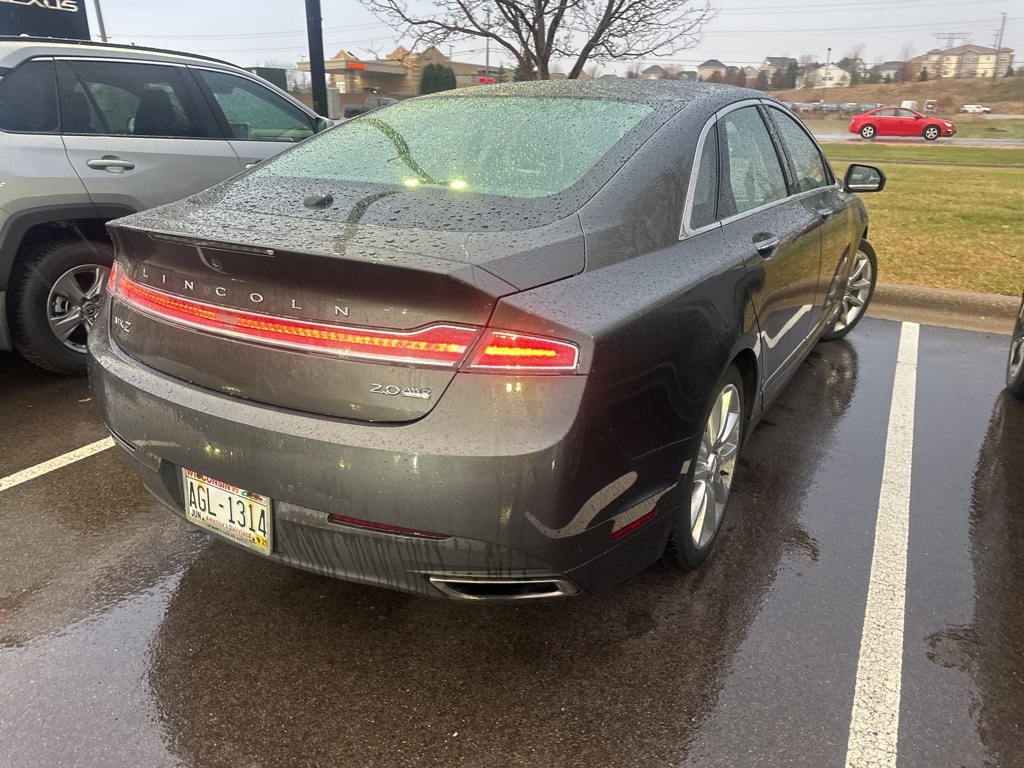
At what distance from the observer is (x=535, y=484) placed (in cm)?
182

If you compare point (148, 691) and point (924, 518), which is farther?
point (924, 518)

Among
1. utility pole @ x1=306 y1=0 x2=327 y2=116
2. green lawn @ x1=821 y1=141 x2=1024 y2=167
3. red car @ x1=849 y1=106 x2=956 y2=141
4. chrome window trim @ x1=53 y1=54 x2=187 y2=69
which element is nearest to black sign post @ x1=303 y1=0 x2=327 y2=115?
utility pole @ x1=306 y1=0 x2=327 y2=116

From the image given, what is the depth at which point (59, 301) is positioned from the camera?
4316 mm

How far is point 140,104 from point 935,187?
12974 mm

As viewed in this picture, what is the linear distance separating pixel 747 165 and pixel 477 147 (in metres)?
1.16

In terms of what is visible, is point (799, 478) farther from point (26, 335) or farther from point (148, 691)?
point (26, 335)

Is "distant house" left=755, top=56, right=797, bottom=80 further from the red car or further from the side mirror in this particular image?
the side mirror

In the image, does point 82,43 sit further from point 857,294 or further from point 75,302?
point 857,294

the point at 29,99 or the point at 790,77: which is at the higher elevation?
the point at 790,77

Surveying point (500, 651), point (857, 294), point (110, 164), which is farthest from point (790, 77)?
point (500, 651)

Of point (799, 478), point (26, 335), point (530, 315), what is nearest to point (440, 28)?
point (26, 335)

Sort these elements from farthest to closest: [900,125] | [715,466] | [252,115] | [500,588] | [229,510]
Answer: [900,125], [252,115], [715,466], [229,510], [500,588]

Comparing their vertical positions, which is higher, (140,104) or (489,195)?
(140,104)

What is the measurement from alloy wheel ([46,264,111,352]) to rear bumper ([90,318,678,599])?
8.55 feet
